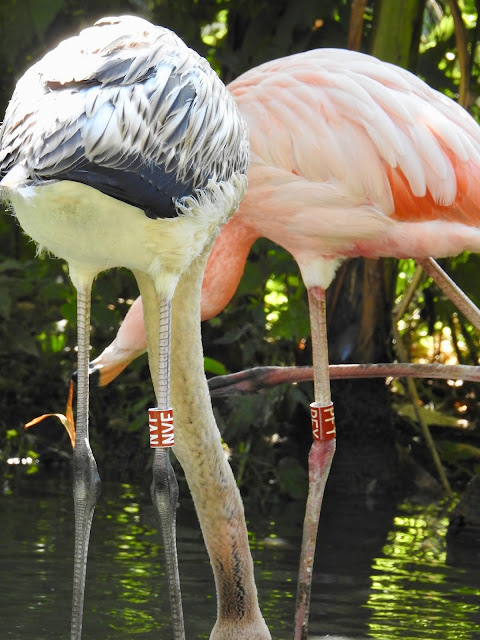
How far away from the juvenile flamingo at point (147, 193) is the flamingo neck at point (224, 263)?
78cm

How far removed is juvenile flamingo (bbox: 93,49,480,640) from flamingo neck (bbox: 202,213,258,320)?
0.12 meters

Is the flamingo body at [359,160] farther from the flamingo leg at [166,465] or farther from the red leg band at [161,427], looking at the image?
the red leg band at [161,427]

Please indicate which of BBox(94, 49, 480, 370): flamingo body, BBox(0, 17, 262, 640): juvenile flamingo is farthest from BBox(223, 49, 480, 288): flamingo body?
BBox(0, 17, 262, 640): juvenile flamingo

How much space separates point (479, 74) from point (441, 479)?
2317mm

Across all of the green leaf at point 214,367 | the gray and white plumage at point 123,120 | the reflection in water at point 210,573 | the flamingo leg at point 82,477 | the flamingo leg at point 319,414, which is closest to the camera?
the gray and white plumage at point 123,120

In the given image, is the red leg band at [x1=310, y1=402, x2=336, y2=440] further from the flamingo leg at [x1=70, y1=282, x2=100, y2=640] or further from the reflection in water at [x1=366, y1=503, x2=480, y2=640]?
the flamingo leg at [x1=70, y1=282, x2=100, y2=640]

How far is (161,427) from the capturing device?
313 centimetres

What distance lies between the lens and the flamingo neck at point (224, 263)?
→ 423cm

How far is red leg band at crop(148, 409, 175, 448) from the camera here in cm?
312

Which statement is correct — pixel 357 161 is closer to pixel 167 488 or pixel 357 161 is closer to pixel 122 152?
pixel 167 488

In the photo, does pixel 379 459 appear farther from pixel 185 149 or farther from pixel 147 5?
pixel 185 149

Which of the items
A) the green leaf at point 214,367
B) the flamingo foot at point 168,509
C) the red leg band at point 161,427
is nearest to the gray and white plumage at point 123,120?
the red leg band at point 161,427

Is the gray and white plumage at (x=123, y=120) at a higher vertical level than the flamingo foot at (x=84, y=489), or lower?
higher

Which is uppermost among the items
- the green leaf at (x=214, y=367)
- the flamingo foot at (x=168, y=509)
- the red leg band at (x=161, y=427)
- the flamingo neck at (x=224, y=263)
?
the flamingo neck at (x=224, y=263)
